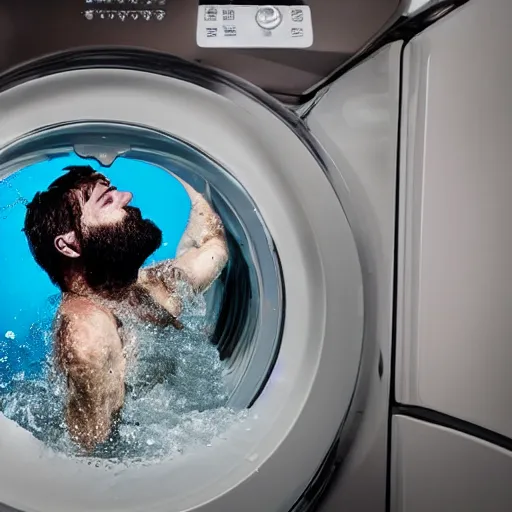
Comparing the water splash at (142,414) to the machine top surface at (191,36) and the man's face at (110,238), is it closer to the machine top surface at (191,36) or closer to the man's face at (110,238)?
the man's face at (110,238)

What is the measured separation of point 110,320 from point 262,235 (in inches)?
8.3

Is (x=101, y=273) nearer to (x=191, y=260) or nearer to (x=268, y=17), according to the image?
(x=191, y=260)

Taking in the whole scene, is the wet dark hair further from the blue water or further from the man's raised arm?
the man's raised arm

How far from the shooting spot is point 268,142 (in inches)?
30.7

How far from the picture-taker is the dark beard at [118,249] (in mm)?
850

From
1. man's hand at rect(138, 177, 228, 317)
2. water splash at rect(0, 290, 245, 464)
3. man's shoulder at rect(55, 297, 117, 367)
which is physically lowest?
water splash at rect(0, 290, 245, 464)

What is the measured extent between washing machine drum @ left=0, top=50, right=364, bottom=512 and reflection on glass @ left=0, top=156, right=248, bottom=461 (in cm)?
3

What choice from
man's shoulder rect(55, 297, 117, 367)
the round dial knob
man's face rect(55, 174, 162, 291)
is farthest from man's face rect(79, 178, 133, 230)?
the round dial knob

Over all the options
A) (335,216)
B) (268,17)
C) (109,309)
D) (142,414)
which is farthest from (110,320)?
(268,17)

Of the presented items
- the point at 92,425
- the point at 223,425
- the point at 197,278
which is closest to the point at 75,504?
the point at 92,425

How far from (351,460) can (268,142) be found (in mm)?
377

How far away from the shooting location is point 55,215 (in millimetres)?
834

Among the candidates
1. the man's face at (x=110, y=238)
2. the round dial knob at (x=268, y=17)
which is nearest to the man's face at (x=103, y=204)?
the man's face at (x=110, y=238)

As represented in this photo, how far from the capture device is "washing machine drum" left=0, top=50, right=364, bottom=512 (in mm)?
777
